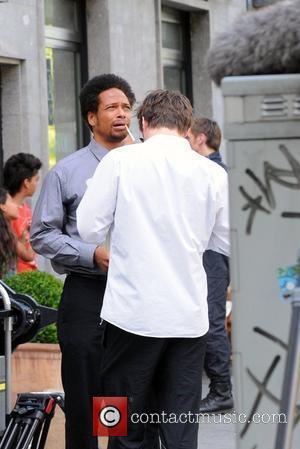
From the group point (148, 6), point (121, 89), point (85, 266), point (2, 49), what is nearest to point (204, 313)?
point (85, 266)

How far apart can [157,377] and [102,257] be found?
693 mm

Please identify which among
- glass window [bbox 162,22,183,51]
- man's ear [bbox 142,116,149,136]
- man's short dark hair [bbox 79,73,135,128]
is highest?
glass window [bbox 162,22,183,51]

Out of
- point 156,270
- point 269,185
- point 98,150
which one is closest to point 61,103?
point 98,150

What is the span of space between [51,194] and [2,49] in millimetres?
6064

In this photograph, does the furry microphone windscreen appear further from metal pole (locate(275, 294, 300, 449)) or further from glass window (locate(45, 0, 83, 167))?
glass window (locate(45, 0, 83, 167))

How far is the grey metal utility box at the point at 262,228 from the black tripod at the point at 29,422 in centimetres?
262

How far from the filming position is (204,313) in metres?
5.59

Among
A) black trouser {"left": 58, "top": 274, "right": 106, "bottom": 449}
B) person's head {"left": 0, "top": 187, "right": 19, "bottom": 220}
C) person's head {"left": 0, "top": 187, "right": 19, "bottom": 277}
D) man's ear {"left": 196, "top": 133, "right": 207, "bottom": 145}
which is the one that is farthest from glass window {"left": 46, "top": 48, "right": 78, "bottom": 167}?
black trouser {"left": 58, "top": 274, "right": 106, "bottom": 449}

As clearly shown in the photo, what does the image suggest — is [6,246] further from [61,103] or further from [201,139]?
[61,103]

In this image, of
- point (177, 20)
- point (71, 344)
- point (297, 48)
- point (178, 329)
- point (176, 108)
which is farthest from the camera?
point (177, 20)

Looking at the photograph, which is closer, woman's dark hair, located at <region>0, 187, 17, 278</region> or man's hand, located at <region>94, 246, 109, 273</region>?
man's hand, located at <region>94, 246, 109, 273</region>

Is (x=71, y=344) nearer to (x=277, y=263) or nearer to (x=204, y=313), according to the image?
(x=204, y=313)

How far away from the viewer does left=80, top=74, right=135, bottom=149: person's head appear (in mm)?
6609

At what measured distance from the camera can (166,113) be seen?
579 centimetres
